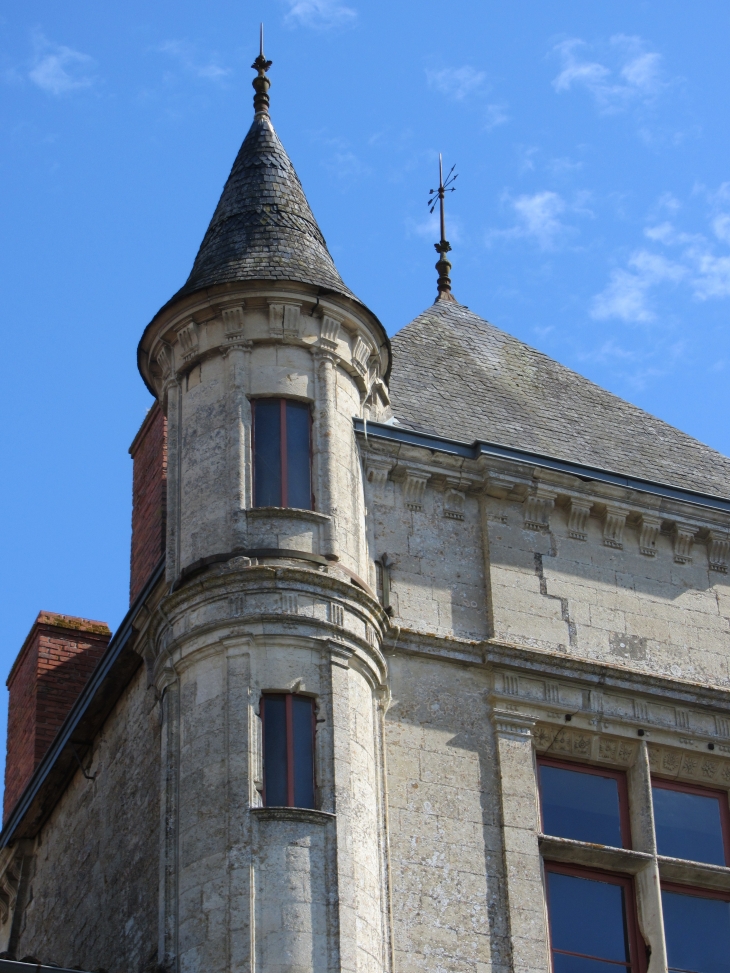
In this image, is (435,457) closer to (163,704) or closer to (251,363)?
(251,363)

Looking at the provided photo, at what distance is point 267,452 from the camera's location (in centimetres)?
1694

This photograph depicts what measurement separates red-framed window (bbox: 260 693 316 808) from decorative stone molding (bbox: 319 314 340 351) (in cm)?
337

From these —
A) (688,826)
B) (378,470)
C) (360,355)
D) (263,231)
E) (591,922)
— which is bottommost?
(591,922)

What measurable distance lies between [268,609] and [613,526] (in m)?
4.04

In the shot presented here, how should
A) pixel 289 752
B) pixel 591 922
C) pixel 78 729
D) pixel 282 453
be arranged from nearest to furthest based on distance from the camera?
pixel 289 752, pixel 591 922, pixel 282 453, pixel 78 729

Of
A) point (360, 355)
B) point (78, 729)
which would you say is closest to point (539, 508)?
point (360, 355)

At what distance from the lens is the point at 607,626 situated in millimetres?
17891

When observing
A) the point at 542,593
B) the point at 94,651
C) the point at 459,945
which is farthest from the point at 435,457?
the point at 94,651

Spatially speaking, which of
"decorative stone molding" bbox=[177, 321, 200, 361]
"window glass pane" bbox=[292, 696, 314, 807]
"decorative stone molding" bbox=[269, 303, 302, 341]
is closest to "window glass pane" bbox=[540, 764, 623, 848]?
"window glass pane" bbox=[292, 696, 314, 807]

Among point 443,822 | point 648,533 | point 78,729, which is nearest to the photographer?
point 443,822

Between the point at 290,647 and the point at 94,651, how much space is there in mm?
6905

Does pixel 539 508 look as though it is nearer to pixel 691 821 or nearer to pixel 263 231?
pixel 691 821

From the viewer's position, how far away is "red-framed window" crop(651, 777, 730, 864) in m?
17.2

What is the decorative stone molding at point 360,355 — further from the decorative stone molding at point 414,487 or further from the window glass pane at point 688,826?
the window glass pane at point 688,826
